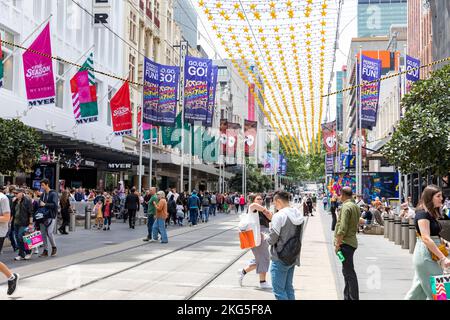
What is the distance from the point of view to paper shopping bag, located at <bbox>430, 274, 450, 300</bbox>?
19.9 ft

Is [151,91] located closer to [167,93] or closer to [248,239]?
[167,93]

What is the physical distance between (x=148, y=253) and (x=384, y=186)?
31.5 m

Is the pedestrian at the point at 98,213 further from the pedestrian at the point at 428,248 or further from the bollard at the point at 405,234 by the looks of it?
the pedestrian at the point at 428,248

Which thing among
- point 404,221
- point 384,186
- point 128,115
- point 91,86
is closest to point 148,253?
point 404,221

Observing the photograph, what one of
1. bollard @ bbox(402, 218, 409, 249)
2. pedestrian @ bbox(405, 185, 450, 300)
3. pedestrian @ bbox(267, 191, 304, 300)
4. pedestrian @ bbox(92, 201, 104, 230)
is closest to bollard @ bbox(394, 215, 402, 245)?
bollard @ bbox(402, 218, 409, 249)

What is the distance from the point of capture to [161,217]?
19.0m

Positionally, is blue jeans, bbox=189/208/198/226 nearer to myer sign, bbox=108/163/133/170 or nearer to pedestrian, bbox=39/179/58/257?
myer sign, bbox=108/163/133/170

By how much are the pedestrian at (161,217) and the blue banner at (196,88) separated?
14391 millimetres

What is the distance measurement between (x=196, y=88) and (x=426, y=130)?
1622 cm

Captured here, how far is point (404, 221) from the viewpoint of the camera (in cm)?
1919

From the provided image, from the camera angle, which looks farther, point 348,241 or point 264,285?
point 264,285

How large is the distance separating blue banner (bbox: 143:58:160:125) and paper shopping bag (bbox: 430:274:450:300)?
25.4 meters

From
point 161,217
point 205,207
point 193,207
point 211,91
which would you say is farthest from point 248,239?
point 211,91
